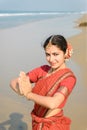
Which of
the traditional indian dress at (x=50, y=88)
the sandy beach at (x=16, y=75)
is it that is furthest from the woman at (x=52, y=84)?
the sandy beach at (x=16, y=75)

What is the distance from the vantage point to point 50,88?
264 centimetres

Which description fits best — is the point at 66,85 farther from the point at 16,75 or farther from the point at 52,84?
the point at 16,75

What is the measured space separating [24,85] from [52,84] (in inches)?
7.5

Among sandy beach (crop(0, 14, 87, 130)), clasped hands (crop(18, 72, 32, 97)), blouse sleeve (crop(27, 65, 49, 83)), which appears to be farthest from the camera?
sandy beach (crop(0, 14, 87, 130))

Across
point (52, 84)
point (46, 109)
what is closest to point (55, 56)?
point (52, 84)

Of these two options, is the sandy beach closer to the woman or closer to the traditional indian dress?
the woman

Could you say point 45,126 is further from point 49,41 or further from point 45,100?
point 49,41

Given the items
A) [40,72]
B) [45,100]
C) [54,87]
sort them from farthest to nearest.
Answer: [40,72], [54,87], [45,100]

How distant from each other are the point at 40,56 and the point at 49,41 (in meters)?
6.42

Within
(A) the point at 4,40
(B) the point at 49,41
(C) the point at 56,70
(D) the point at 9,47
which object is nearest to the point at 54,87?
(C) the point at 56,70

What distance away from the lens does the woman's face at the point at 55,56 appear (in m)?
2.72

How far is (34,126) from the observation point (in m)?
2.80

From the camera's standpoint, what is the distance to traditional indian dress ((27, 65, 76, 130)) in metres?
2.63

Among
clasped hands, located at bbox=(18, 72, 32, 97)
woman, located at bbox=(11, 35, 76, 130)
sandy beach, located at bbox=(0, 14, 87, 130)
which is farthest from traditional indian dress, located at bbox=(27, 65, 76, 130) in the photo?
sandy beach, located at bbox=(0, 14, 87, 130)
